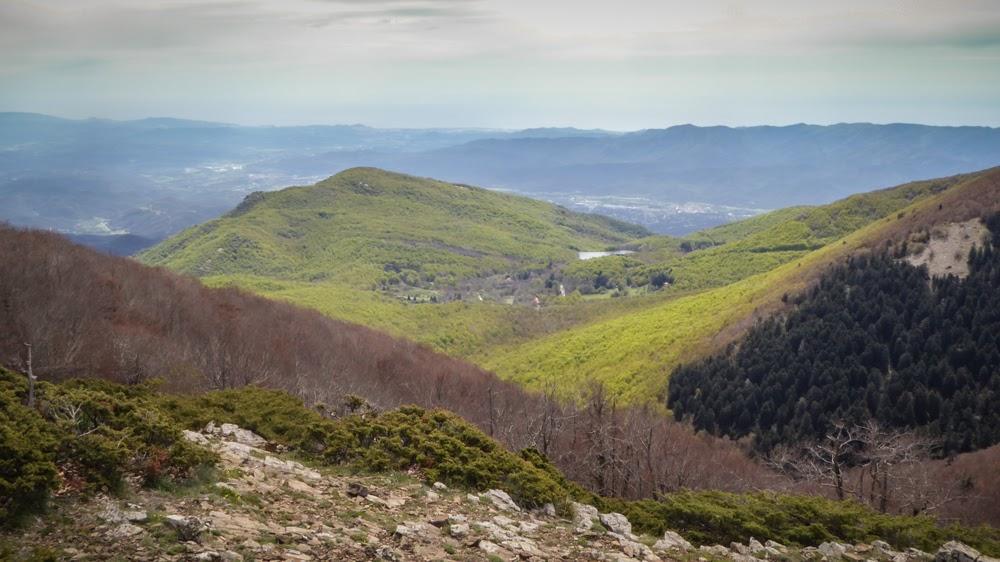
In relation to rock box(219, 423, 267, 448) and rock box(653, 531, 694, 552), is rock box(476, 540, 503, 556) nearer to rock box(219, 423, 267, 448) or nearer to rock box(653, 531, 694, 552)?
rock box(653, 531, 694, 552)

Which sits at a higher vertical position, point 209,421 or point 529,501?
point 209,421

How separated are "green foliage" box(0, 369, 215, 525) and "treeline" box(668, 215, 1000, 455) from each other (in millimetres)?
61142

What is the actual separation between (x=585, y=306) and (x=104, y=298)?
142 meters

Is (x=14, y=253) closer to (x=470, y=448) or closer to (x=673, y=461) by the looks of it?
(x=470, y=448)

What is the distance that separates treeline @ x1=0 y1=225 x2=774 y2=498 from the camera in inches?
1280

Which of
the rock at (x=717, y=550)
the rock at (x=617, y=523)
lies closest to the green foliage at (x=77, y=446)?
the rock at (x=617, y=523)

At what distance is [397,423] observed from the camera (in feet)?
69.7

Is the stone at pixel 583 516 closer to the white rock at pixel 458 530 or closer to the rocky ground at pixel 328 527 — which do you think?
Answer: the rocky ground at pixel 328 527

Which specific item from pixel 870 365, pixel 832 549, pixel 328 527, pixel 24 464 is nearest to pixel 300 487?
pixel 328 527

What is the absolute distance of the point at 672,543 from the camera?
17312 mm

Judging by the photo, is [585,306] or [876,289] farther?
[585,306]

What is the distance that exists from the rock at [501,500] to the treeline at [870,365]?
2069 inches

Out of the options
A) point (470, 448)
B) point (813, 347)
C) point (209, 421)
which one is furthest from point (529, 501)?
point (813, 347)

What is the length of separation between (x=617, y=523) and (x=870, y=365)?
208ft
